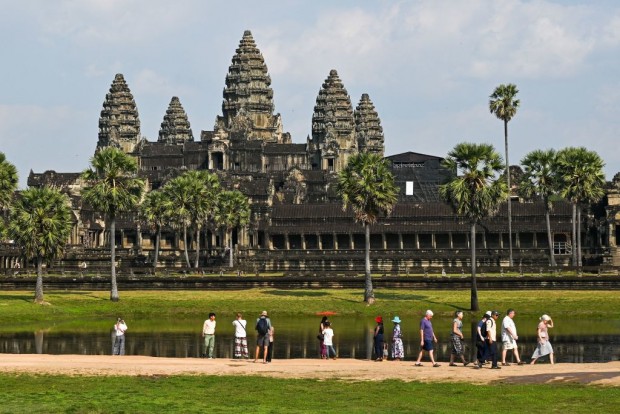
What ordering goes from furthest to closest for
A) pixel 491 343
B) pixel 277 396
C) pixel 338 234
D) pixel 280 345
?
pixel 338 234
pixel 280 345
pixel 491 343
pixel 277 396

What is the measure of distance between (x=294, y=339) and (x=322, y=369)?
644 inches

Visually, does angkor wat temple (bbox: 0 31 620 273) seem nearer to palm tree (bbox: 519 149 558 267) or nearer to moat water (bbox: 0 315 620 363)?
palm tree (bbox: 519 149 558 267)

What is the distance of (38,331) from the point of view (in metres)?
66.4

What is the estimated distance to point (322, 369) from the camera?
43.6 m

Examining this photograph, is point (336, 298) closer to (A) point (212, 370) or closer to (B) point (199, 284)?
(B) point (199, 284)

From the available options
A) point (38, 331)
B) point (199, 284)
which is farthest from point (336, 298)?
point (38, 331)

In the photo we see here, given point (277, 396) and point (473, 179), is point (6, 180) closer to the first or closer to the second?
point (473, 179)

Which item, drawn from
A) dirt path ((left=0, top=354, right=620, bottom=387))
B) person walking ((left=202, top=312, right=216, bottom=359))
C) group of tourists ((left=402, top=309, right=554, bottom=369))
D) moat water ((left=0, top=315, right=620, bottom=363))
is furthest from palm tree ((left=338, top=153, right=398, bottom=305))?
group of tourists ((left=402, top=309, right=554, bottom=369))

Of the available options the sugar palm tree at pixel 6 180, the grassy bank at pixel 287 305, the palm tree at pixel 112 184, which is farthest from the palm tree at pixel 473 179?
the sugar palm tree at pixel 6 180

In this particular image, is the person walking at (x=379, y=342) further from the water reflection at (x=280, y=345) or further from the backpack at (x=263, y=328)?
the backpack at (x=263, y=328)

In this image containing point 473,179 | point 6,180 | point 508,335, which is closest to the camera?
point 508,335

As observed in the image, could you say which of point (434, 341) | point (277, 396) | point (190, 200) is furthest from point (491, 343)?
point (190, 200)

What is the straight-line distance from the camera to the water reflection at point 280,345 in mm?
52469

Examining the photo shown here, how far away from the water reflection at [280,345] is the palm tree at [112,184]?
779 inches
